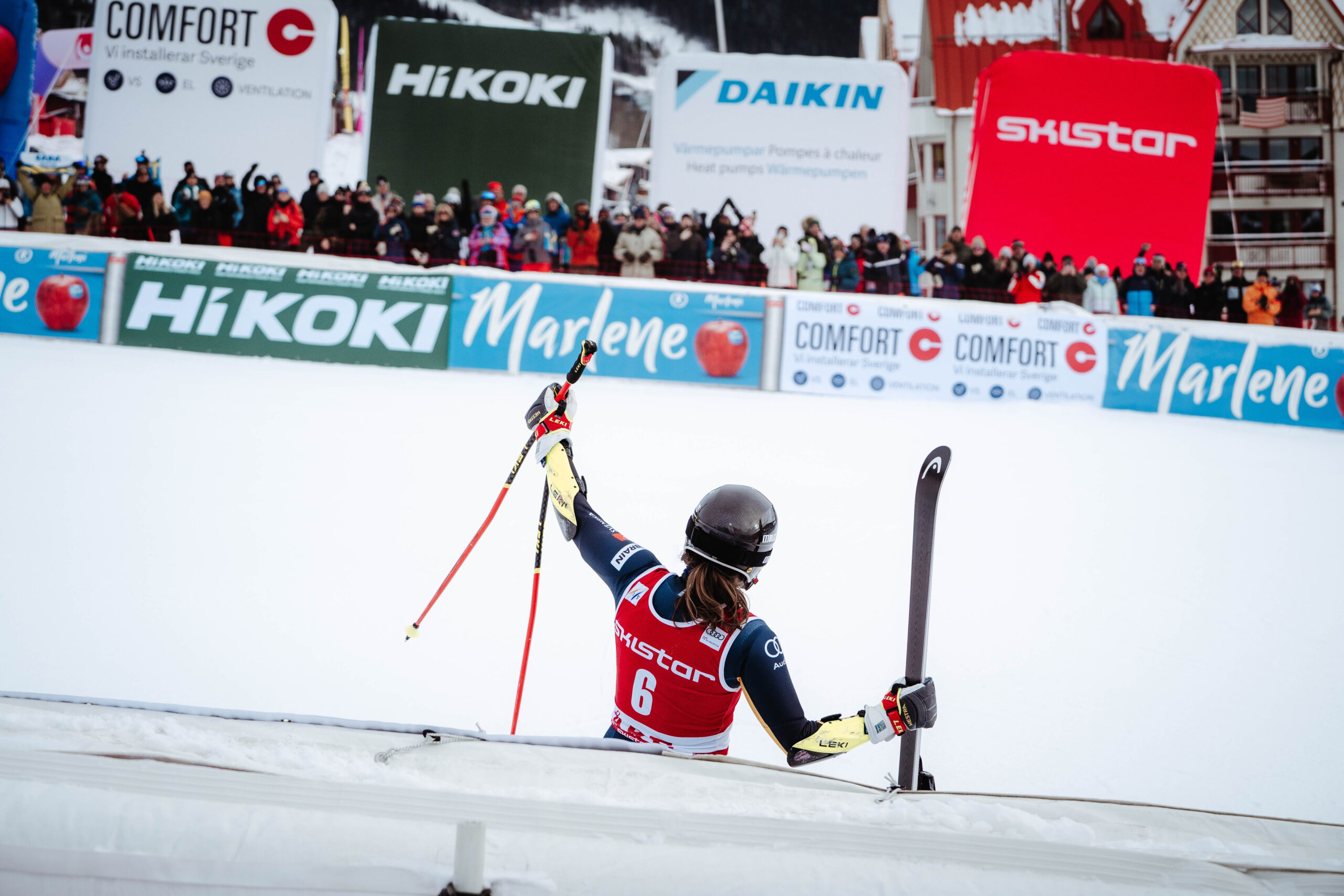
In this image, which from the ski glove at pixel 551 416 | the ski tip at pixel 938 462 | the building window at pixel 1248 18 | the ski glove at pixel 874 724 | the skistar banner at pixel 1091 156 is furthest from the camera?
the building window at pixel 1248 18

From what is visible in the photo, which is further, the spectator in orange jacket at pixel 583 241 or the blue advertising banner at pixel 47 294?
the spectator in orange jacket at pixel 583 241

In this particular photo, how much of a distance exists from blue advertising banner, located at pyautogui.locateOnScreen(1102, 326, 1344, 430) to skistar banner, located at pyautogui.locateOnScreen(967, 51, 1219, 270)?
231 inches

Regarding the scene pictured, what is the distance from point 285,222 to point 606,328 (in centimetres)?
474

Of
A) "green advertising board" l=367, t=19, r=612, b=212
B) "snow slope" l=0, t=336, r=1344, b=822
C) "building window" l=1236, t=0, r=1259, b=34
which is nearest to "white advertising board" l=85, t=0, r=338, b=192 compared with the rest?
"green advertising board" l=367, t=19, r=612, b=212

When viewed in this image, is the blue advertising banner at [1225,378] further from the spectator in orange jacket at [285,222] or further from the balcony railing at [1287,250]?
the balcony railing at [1287,250]

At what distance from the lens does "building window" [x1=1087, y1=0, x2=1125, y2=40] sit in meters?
34.6

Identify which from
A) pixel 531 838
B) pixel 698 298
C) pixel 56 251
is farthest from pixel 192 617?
pixel 56 251

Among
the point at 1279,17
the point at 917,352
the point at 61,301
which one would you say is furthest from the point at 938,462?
the point at 1279,17

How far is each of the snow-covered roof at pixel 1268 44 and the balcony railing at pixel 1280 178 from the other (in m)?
4.31

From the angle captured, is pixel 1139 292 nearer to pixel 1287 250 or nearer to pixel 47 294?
pixel 47 294

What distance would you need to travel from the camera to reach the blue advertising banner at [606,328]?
1174 centimetres

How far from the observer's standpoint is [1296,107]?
36.5 m

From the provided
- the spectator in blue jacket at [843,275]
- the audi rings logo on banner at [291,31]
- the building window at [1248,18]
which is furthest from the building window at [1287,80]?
the audi rings logo on banner at [291,31]

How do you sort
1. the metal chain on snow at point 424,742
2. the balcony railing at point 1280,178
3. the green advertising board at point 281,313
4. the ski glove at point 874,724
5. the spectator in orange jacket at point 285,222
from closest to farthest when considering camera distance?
the metal chain on snow at point 424,742 < the ski glove at point 874,724 < the green advertising board at point 281,313 < the spectator in orange jacket at point 285,222 < the balcony railing at point 1280,178
